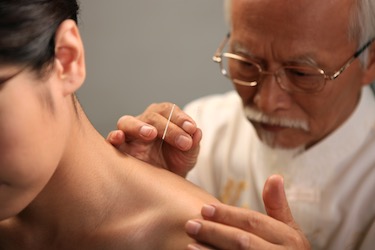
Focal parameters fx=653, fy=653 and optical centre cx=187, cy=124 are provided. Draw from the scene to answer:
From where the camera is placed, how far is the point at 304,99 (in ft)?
5.16

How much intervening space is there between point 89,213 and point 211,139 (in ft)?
2.59

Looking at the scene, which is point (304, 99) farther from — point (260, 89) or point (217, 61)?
point (217, 61)

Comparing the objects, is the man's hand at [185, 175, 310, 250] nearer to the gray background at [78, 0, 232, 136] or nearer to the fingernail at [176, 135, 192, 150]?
the fingernail at [176, 135, 192, 150]

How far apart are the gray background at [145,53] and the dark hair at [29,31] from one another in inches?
12.3

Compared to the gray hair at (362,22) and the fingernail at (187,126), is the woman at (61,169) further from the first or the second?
the gray hair at (362,22)

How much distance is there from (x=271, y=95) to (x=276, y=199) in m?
0.50

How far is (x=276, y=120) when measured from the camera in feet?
5.21

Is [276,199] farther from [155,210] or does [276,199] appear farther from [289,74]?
[289,74]

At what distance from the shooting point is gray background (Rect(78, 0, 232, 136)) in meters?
1.42

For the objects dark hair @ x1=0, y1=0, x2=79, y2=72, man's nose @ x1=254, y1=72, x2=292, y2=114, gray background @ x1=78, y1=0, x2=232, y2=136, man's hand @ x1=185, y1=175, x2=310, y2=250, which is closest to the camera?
dark hair @ x1=0, y1=0, x2=79, y2=72

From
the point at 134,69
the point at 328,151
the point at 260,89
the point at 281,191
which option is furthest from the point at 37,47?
the point at 328,151

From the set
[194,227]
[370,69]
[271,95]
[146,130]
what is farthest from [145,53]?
[194,227]

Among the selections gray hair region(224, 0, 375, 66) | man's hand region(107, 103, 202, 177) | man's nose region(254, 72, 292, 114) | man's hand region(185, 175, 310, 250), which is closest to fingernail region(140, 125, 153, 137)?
man's hand region(107, 103, 202, 177)

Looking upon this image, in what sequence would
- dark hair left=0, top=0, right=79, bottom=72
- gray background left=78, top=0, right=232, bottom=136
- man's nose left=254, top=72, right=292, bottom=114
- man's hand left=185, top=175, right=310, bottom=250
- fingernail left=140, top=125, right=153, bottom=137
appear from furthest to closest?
man's nose left=254, top=72, right=292, bottom=114 → gray background left=78, top=0, right=232, bottom=136 → fingernail left=140, top=125, right=153, bottom=137 → man's hand left=185, top=175, right=310, bottom=250 → dark hair left=0, top=0, right=79, bottom=72
